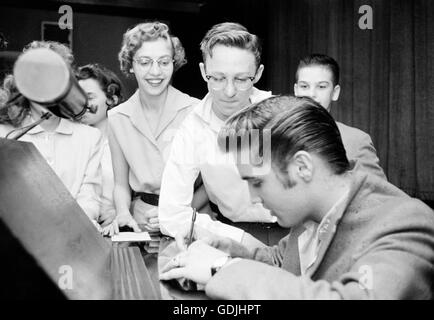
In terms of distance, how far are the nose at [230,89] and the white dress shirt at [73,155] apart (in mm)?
700

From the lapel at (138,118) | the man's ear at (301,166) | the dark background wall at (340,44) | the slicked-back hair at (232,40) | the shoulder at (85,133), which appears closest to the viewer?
the man's ear at (301,166)

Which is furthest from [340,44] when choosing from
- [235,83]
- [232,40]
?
[235,83]

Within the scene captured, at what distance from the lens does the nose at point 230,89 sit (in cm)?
211

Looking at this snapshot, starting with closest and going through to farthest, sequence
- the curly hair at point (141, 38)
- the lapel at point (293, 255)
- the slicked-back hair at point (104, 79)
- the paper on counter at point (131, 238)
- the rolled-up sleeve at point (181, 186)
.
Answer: the lapel at point (293, 255), the paper on counter at point (131, 238), the rolled-up sleeve at point (181, 186), the curly hair at point (141, 38), the slicked-back hair at point (104, 79)

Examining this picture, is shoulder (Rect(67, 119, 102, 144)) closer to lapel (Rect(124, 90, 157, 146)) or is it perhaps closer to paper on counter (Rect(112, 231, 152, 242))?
lapel (Rect(124, 90, 157, 146))

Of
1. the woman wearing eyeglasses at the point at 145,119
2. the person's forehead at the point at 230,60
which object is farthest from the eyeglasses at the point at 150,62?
the person's forehead at the point at 230,60

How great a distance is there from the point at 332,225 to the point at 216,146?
113cm

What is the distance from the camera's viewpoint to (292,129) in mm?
1132

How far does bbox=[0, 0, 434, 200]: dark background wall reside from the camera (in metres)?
4.23

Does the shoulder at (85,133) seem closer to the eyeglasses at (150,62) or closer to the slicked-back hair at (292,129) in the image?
the eyeglasses at (150,62)

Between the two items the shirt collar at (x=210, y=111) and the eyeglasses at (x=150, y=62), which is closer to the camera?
the shirt collar at (x=210, y=111)

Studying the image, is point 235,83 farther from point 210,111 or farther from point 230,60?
point 210,111

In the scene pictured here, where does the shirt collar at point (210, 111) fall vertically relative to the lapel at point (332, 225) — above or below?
above
